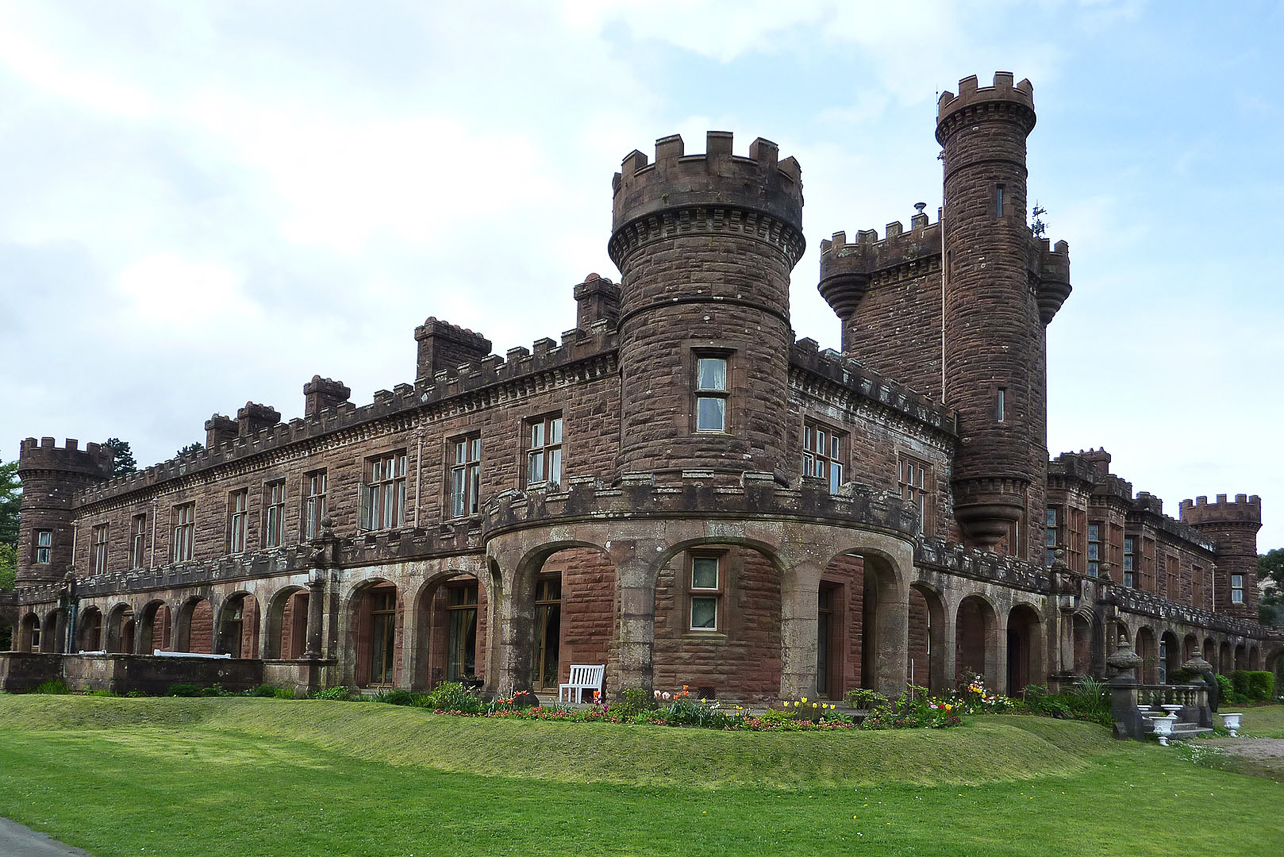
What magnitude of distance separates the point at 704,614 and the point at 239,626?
66.9 feet

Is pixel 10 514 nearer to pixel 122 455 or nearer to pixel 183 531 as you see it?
pixel 122 455

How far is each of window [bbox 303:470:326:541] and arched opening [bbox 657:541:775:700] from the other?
54.5 ft

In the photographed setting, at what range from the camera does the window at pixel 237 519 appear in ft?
124

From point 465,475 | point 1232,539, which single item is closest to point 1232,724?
point 465,475

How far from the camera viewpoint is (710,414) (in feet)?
72.4

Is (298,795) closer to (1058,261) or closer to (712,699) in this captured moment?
(712,699)

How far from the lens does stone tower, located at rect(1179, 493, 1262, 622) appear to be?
186 feet

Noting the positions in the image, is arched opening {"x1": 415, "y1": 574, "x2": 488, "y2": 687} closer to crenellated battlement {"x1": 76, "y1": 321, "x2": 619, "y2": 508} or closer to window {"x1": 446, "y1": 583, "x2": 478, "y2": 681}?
window {"x1": 446, "y1": 583, "x2": 478, "y2": 681}

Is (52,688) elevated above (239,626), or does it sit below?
below

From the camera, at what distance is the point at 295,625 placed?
3169 cm

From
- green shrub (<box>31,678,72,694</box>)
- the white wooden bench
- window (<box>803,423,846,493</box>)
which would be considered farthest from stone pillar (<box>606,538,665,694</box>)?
green shrub (<box>31,678,72,694</box>)

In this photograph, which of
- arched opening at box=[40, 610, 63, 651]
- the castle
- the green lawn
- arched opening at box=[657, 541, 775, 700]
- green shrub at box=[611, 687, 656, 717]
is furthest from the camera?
arched opening at box=[40, 610, 63, 651]

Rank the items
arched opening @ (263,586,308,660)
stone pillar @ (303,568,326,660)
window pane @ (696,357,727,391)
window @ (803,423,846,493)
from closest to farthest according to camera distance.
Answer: window pane @ (696,357,727,391) < window @ (803,423,846,493) < stone pillar @ (303,568,326,660) < arched opening @ (263,586,308,660)

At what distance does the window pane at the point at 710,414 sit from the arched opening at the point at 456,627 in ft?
24.4
